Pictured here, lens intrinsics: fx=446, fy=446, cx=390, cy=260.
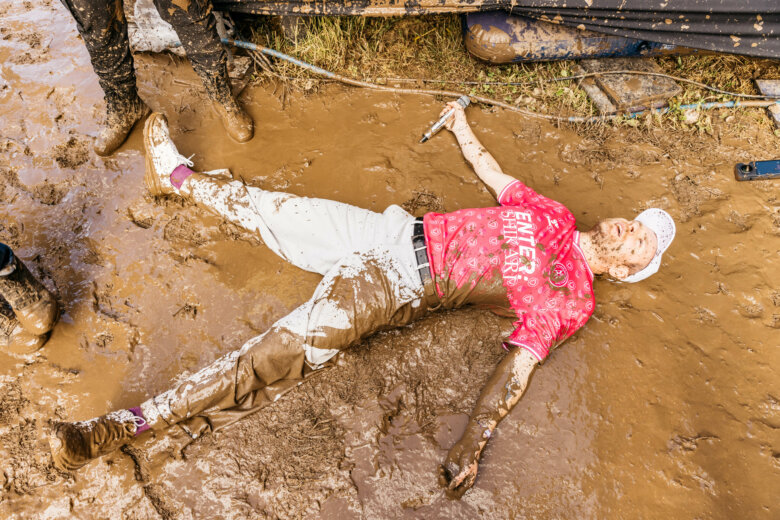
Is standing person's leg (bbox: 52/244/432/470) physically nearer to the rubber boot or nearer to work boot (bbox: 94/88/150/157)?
the rubber boot

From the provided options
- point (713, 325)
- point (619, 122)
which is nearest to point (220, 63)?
point (619, 122)

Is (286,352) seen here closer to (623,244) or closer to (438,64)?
(623,244)

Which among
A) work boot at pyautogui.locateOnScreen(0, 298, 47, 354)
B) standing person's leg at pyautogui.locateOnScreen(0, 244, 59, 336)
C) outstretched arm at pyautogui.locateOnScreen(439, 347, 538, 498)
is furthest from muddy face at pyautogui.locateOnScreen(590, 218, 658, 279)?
work boot at pyautogui.locateOnScreen(0, 298, 47, 354)

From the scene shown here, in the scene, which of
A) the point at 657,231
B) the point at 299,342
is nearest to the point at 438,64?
the point at 657,231

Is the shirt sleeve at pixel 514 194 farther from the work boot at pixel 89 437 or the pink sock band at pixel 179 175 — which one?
the work boot at pixel 89 437

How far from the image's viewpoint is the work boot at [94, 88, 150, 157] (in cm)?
311

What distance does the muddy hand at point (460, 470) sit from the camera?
2.13 meters

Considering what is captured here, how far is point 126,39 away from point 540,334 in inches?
124

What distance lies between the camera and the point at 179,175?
2869 millimetres

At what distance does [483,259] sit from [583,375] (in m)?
0.93

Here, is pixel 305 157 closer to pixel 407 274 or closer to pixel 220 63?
pixel 220 63

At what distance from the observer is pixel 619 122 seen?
3.62m

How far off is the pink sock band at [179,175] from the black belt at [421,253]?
1537 mm

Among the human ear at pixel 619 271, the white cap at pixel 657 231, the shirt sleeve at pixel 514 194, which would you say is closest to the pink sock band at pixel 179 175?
the shirt sleeve at pixel 514 194
